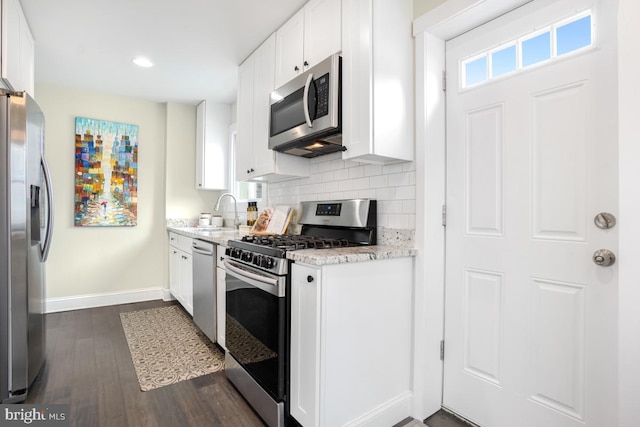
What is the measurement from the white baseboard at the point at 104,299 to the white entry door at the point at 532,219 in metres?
3.68

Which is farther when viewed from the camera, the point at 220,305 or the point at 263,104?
the point at 263,104

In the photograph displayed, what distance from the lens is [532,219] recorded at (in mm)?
1529

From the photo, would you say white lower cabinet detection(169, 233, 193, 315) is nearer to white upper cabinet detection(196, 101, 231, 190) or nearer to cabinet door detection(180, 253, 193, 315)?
cabinet door detection(180, 253, 193, 315)

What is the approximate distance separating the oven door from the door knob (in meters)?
1.33

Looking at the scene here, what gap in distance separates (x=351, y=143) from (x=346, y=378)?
1184mm

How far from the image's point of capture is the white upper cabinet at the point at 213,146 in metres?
4.14

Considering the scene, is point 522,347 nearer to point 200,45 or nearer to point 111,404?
point 111,404

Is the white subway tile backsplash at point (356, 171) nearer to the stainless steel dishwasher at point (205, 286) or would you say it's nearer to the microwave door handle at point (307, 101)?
the microwave door handle at point (307, 101)

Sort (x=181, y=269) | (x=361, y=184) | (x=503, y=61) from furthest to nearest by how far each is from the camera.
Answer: (x=181, y=269) → (x=361, y=184) → (x=503, y=61)

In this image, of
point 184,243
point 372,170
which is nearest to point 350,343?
point 372,170

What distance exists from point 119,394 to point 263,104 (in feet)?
7.33

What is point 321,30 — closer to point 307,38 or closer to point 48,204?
point 307,38

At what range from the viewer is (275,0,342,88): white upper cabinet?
1.92m

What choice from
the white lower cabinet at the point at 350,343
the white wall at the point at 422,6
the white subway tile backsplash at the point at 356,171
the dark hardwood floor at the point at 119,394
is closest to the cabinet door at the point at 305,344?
the white lower cabinet at the point at 350,343
